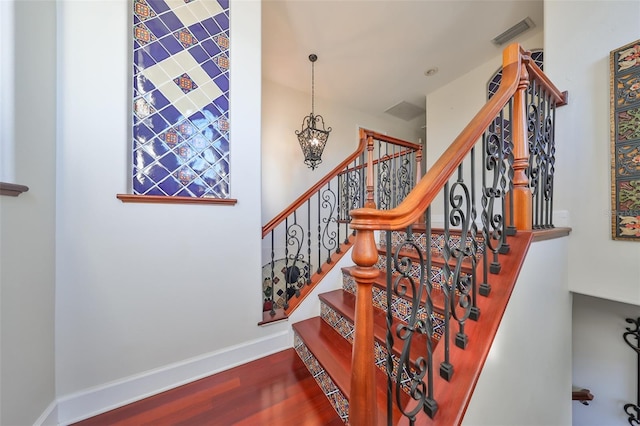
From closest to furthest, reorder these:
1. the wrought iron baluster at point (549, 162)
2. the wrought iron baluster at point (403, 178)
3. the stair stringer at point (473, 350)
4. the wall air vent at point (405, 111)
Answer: the stair stringer at point (473, 350) < the wrought iron baluster at point (549, 162) < the wrought iron baluster at point (403, 178) < the wall air vent at point (405, 111)

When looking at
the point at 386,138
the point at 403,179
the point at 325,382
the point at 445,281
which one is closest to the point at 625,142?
the point at 386,138

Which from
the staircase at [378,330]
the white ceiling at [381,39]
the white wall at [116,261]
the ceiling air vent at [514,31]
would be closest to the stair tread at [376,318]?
the staircase at [378,330]

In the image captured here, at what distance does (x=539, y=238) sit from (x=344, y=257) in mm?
1413

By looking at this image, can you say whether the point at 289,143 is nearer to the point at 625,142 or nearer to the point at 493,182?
the point at 493,182

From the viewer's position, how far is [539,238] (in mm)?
1244

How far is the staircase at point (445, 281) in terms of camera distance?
73 centimetres

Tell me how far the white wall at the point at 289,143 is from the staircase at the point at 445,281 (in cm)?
222

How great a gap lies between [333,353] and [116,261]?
1.47 meters

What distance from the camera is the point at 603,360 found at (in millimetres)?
1883

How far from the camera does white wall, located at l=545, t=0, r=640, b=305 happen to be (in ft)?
4.81

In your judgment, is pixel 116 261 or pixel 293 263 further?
pixel 293 263

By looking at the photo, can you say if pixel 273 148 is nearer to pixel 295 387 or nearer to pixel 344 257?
pixel 344 257

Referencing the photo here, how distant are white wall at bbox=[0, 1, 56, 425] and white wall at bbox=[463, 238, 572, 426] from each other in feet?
6.17

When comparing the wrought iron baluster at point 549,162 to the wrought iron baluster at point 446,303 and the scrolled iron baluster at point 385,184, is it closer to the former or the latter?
the wrought iron baluster at point 446,303
